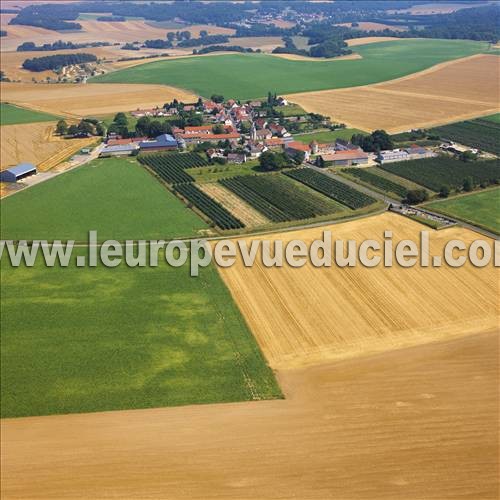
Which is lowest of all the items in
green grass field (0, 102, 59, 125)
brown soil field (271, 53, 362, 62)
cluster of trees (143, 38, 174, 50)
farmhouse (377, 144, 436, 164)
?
farmhouse (377, 144, 436, 164)

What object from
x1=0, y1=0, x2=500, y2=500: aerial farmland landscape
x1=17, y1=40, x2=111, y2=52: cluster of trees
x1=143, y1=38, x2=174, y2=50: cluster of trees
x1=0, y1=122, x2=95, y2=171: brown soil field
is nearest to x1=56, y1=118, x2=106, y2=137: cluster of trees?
x1=0, y1=0, x2=500, y2=500: aerial farmland landscape

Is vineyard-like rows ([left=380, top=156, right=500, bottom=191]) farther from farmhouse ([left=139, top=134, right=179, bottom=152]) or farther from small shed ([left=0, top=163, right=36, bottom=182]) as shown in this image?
small shed ([left=0, top=163, right=36, bottom=182])

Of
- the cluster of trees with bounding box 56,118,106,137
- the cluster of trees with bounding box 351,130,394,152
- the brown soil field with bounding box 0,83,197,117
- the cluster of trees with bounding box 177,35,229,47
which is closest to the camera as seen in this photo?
the cluster of trees with bounding box 351,130,394,152

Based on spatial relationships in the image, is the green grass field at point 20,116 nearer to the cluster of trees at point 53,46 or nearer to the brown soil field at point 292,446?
the brown soil field at point 292,446

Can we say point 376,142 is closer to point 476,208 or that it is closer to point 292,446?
point 476,208

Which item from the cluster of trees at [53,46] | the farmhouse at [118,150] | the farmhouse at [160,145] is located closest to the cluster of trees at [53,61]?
the cluster of trees at [53,46]

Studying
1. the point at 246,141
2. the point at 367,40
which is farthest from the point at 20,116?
the point at 367,40

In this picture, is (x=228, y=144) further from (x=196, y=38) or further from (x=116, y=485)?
(x=196, y=38)
